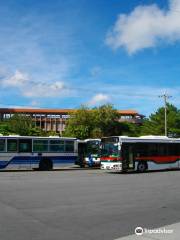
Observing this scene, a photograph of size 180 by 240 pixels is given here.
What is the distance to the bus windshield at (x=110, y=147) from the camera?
34.1 metres

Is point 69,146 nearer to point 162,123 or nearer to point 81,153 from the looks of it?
point 81,153

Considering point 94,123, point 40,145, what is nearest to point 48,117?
point 94,123

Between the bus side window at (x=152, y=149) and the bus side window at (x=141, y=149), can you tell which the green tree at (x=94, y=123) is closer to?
the bus side window at (x=152, y=149)

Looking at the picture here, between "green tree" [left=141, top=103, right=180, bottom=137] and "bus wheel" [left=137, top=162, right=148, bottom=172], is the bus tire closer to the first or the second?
"bus wheel" [left=137, top=162, right=148, bottom=172]

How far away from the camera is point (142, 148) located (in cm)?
3553

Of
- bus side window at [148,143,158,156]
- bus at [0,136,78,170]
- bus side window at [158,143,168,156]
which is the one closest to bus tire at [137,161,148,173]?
bus side window at [148,143,158,156]

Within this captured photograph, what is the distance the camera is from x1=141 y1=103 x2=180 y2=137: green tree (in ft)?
275

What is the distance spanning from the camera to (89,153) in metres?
44.0

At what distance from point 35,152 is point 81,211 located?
77.1 feet

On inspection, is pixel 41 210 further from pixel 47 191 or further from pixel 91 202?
pixel 47 191

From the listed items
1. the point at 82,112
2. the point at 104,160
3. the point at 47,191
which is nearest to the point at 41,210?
the point at 47,191

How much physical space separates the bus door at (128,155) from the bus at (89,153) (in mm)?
8652

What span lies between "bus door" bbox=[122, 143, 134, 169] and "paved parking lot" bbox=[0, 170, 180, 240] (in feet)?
43.4

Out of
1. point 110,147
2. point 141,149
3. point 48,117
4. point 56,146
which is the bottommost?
point 141,149
